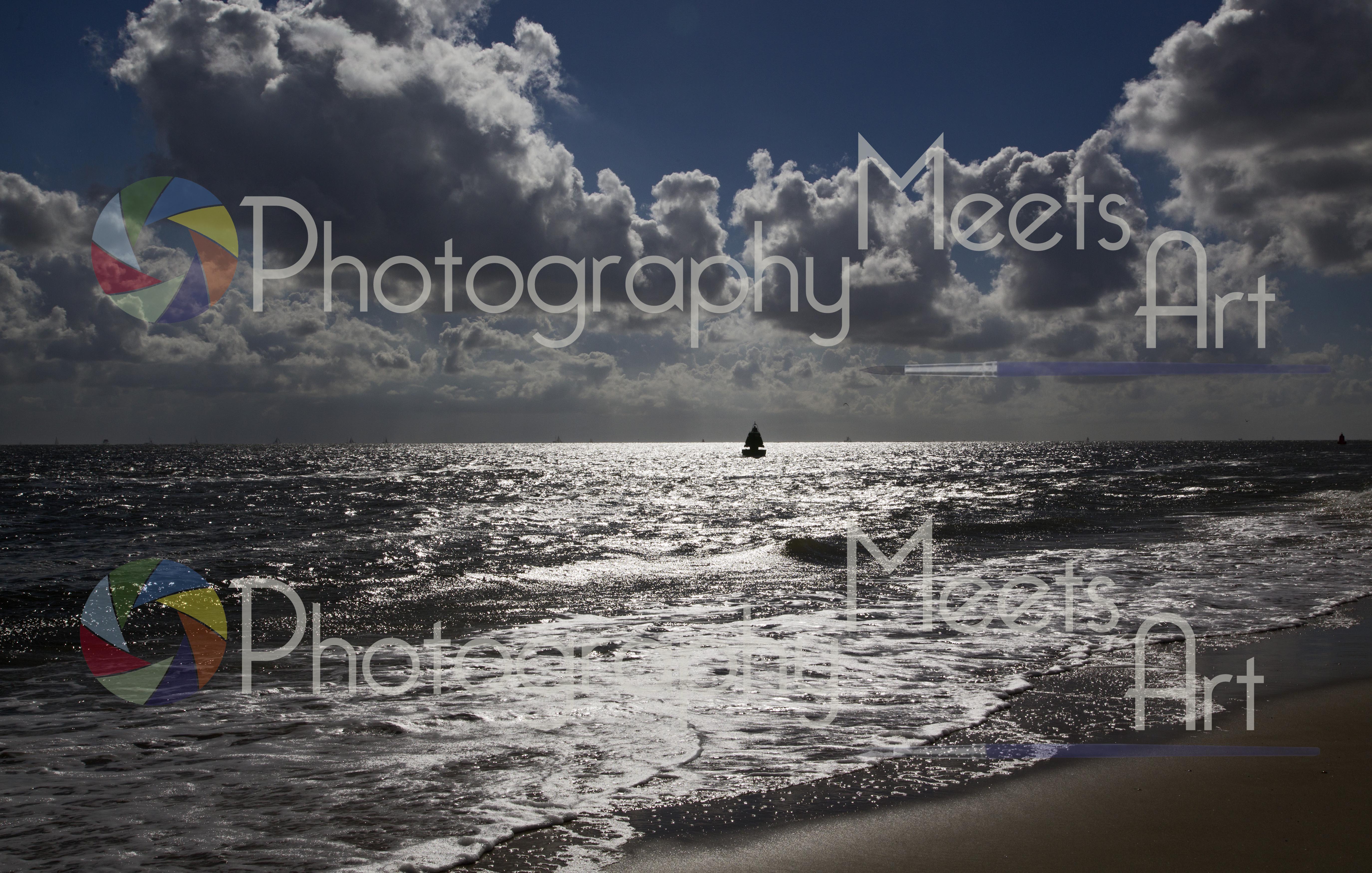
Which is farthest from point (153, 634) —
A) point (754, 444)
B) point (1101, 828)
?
point (754, 444)

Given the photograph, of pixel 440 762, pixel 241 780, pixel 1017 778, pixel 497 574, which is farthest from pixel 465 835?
pixel 497 574

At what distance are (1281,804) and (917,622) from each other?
7.25 m

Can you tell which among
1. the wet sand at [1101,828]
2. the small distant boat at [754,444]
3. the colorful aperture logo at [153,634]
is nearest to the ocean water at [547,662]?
the colorful aperture logo at [153,634]

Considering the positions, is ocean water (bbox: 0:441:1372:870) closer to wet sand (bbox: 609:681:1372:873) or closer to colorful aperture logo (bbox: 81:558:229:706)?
colorful aperture logo (bbox: 81:558:229:706)

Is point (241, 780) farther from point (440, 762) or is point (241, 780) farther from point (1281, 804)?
point (1281, 804)

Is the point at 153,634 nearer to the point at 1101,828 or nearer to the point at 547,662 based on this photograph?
the point at 547,662

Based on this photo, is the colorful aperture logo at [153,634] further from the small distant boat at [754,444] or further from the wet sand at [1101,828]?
the small distant boat at [754,444]

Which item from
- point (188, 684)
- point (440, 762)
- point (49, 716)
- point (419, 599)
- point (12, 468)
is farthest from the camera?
point (12, 468)

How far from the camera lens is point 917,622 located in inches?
499

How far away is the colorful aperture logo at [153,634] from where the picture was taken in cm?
972

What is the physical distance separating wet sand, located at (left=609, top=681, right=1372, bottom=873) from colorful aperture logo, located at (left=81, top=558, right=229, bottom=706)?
741 centimetres

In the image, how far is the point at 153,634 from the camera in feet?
43.0

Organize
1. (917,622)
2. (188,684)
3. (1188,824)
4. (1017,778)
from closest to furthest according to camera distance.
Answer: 1. (1188,824)
2. (1017,778)
3. (188,684)
4. (917,622)

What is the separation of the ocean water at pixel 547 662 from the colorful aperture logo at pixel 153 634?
0.32m
